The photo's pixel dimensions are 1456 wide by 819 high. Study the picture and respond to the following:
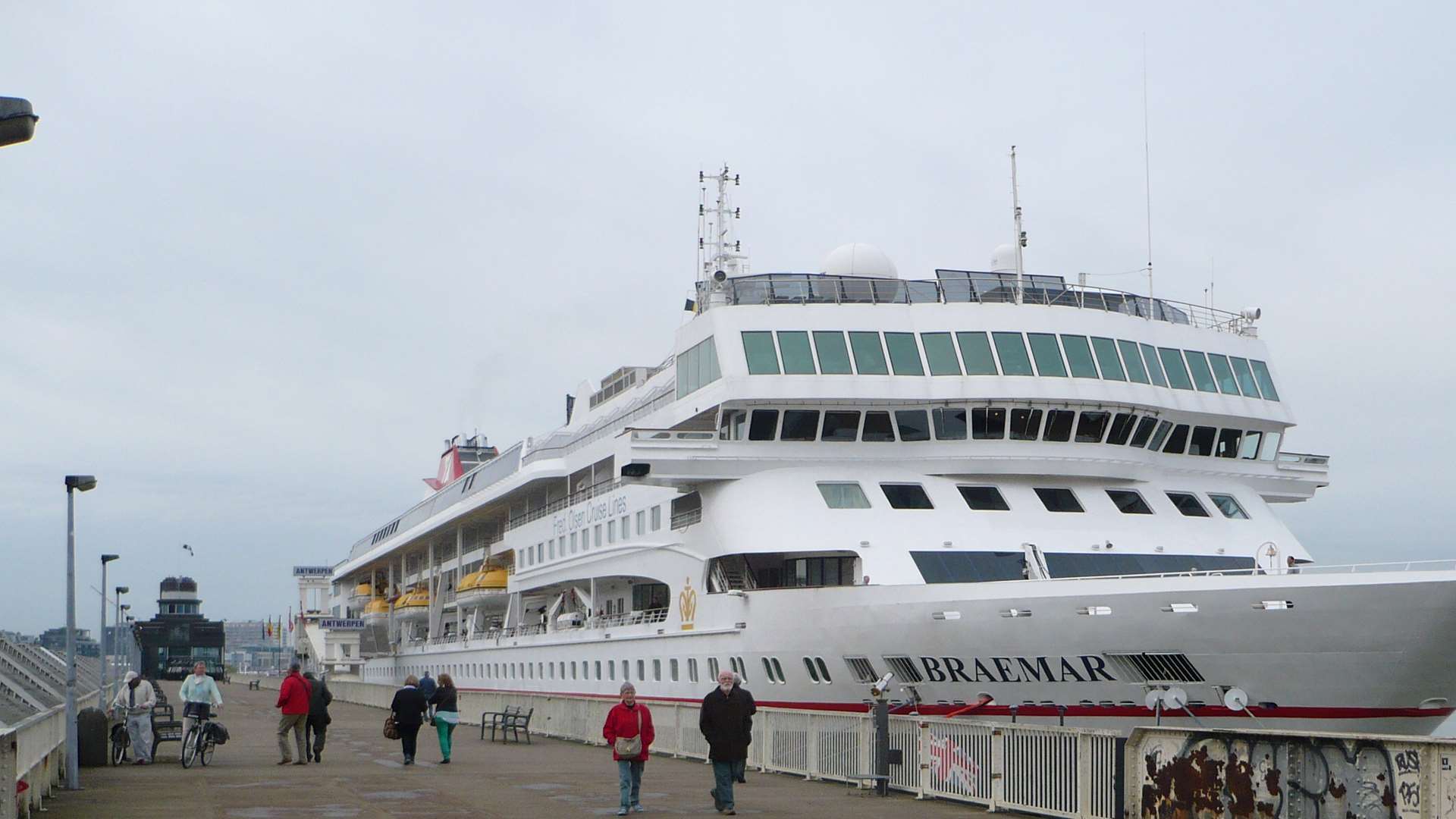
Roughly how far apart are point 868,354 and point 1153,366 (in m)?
5.38

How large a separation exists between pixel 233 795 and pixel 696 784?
5.78 meters

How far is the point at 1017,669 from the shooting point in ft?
72.1

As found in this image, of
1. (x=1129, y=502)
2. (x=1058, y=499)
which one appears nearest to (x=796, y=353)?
(x=1058, y=499)

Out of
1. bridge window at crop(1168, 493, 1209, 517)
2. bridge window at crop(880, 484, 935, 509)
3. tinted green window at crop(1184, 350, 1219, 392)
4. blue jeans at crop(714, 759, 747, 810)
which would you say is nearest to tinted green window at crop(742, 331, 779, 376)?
bridge window at crop(880, 484, 935, 509)

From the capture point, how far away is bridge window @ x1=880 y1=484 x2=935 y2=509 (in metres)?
27.2

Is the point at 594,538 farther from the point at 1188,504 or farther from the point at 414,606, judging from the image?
the point at 414,606

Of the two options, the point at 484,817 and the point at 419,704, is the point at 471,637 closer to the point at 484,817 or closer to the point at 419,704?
the point at 419,704

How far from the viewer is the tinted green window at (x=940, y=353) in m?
28.0

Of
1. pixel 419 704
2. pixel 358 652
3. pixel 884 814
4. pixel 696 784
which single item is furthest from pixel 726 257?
pixel 358 652

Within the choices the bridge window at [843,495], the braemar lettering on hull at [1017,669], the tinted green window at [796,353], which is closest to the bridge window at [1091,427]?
the bridge window at [843,495]

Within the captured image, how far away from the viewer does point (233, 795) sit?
59.6 ft

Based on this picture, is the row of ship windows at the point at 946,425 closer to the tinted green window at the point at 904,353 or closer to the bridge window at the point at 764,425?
the bridge window at the point at 764,425

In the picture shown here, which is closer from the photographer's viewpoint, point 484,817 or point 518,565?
point 484,817

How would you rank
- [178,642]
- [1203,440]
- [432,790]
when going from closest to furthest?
[432,790]
[1203,440]
[178,642]
